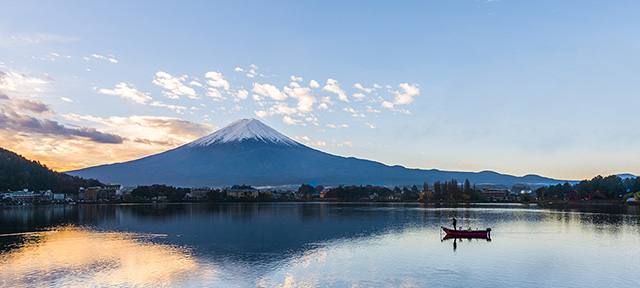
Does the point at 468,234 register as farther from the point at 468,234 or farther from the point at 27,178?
the point at 27,178

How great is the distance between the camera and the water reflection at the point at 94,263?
83.9 feet

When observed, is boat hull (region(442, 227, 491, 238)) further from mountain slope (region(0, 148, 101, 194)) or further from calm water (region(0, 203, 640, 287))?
mountain slope (region(0, 148, 101, 194))

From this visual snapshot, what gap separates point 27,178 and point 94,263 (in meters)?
172

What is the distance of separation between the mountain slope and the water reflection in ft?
494

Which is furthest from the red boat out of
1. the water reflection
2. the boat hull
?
the water reflection

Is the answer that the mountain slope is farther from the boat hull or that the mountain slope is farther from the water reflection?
the boat hull

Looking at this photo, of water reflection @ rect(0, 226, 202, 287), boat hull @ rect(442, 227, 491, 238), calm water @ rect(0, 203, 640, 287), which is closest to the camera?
water reflection @ rect(0, 226, 202, 287)

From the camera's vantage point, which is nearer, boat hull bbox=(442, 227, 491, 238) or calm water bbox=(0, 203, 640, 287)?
calm water bbox=(0, 203, 640, 287)

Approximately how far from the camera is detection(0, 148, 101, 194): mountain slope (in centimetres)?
16612

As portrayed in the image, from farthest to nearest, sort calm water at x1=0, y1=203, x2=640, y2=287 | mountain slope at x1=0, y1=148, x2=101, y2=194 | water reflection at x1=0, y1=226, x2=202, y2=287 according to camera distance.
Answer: mountain slope at x1=0, y1=148, x2=101, y2=194, calm water at x1=0, y1=203, x2=640, y2=287, water reflection at x1=0, y1=226, x2=202, y2=287

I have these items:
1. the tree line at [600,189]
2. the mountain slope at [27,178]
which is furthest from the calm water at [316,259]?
the mountain slope at [27,178]

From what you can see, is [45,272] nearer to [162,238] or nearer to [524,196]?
[162,238]

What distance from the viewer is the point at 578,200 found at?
17000 centimetres

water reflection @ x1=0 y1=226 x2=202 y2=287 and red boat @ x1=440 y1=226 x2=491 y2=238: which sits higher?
water reflection @ x1=0 y1=226 x2=202 y2=287
